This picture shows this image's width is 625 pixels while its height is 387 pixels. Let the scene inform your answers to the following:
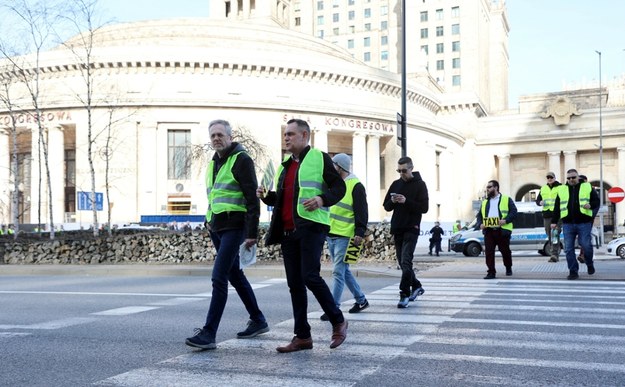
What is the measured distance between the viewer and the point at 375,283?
13.2 metres

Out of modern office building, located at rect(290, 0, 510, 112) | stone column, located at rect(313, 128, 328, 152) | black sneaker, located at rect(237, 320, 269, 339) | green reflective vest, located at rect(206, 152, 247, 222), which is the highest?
modern office building, located at rect(290, 0, 510, 112)

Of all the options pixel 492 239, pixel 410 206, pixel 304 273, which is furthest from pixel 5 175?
pixel 304 273

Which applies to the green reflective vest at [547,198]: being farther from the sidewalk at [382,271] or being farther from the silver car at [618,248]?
the silver car at [618,248]

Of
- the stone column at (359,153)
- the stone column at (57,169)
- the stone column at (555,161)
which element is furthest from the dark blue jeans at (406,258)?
the stone column at (555,161)

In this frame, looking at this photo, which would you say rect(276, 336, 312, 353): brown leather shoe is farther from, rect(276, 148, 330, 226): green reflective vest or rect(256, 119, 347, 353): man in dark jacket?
rect(276, 148, 330, 226): green reflective vest

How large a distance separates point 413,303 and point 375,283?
150 inches

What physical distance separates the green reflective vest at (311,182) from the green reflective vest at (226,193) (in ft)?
2.30

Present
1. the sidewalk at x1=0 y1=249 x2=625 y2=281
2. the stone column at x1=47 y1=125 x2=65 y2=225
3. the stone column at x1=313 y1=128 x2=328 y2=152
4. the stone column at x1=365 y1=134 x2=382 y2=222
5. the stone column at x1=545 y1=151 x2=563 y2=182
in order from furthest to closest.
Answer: the stone column at x1=545 y1=151 x2=563 y2=182 → the stone column at x1=365 y1=134 x2=382 y2=222 → the stone column at x1=313 y1=128 x2=328 y2=152 → the stone column at x1=47 y1=125 x2=65 y2=225 → the sidewalk at x1=0 y1=249 x2=625 y2=281

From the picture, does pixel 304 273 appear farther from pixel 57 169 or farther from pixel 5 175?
pixel 5 175

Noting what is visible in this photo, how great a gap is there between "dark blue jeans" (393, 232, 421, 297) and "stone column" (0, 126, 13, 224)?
46.3 m

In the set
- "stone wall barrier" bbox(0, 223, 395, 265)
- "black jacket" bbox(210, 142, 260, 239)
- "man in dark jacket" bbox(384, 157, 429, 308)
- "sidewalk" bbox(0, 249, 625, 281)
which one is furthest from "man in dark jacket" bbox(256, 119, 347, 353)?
"stone wall barrier" bbox(0, 223, 395, 265)

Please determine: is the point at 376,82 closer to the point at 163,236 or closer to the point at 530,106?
the point at 530,106

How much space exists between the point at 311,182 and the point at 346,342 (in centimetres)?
157

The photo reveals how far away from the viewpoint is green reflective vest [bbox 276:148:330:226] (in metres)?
6.00
